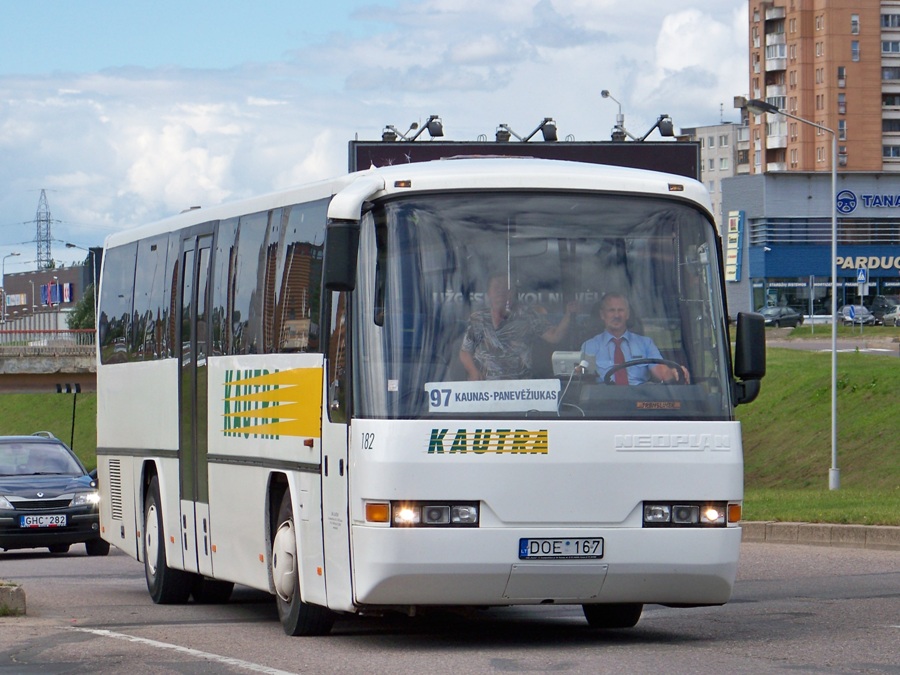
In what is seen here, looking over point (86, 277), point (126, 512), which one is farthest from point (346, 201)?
point (86, 277)

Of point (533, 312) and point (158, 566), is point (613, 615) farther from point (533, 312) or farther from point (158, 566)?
point (158, 566)

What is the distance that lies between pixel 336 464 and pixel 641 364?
1922 mm

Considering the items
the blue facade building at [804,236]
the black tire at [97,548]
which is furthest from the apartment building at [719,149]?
the black tire at [97,548]

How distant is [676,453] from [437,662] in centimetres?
187

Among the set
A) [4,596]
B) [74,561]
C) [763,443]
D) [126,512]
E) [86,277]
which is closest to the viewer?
[4,596]

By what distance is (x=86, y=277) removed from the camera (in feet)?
643

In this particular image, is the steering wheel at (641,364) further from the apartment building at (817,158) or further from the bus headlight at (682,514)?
the apartment building at (817,158)

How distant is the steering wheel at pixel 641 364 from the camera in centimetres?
1062

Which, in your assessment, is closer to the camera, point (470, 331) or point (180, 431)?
point (470, 331)

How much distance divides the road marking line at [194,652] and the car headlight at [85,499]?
10.9m

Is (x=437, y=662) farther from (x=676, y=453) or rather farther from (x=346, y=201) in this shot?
(x=346, y=201)

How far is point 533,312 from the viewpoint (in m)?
10.6

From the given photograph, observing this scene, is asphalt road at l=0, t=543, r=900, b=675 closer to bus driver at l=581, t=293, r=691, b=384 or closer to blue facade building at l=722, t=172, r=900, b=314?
bus driver at l=581, t=293, r=691, b=384

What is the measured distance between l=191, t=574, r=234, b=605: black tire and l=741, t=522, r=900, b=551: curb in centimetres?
741
